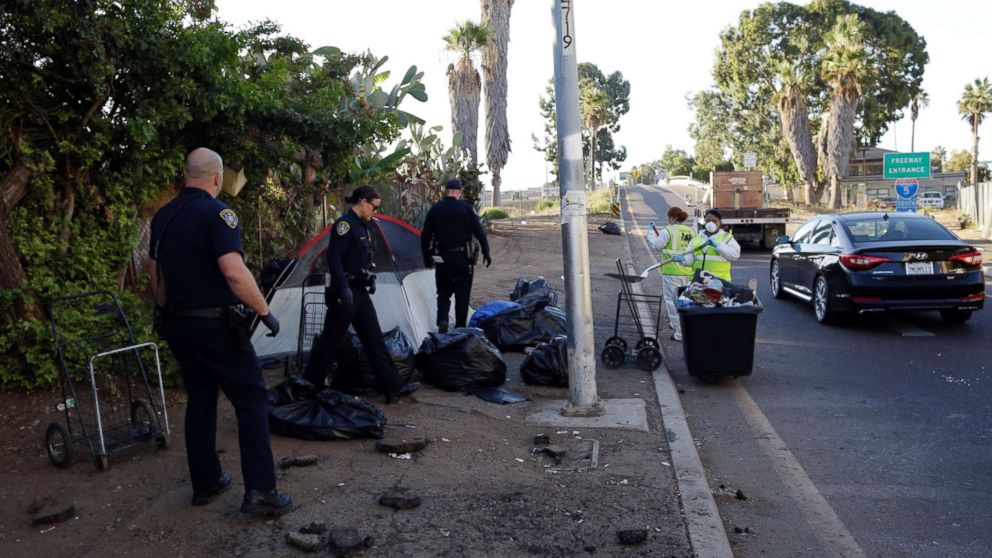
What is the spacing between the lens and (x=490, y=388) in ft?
24.5

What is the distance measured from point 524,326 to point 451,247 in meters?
1.31

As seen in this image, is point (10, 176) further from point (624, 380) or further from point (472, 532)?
point (624, 380)

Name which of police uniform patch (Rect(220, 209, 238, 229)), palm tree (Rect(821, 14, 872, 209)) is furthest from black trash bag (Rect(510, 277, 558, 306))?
palm tree (Rect(821, 14, 872, 209))

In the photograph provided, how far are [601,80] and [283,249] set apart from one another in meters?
93.6

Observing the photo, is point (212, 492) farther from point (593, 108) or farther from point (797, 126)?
point (593, 108)

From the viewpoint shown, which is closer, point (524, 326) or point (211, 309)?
point (211, 309)

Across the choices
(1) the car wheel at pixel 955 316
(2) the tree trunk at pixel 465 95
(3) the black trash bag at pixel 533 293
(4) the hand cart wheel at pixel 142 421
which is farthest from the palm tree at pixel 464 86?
(4) the hand cart wheel at pixel 142 421

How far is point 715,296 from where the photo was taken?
318 inches

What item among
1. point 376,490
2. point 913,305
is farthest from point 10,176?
point 913,305

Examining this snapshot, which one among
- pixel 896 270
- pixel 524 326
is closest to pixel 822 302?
pixel 896 270

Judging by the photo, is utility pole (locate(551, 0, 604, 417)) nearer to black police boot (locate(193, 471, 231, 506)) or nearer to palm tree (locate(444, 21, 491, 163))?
black police boot (locate(193, 471, 231, 506))

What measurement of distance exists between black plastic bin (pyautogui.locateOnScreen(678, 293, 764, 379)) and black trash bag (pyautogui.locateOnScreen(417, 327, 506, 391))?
1.78 metres

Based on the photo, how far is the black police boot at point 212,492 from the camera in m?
4.65

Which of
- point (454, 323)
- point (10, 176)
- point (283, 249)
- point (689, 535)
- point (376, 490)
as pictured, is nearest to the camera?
point (689, 535)
